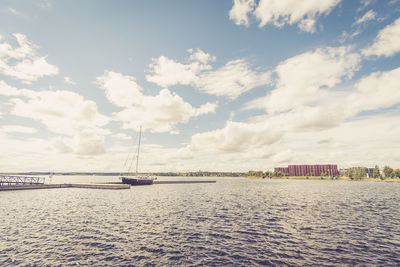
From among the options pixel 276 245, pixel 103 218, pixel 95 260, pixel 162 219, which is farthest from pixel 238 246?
pixel 103 218

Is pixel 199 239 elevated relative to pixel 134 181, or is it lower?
elevated

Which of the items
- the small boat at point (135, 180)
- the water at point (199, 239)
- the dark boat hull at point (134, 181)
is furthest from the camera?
the small boat at point (135, 180)

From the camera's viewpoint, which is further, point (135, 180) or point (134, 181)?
point (134, 181)

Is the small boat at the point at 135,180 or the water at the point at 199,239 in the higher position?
the water at the point at 199,239

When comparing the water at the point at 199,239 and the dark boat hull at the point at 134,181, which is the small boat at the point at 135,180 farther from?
the water at the point at 199,239

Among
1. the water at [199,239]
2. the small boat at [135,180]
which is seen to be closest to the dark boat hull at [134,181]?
the small boat at [135,180]

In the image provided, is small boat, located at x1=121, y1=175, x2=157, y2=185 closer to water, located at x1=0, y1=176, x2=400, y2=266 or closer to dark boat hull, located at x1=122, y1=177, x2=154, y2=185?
dark boat hull, located at x1=122, y1=177, x2=154, y2=185

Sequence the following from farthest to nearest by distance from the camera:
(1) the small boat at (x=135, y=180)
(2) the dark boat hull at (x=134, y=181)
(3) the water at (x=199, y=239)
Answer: (1) the small boat at (x=135, y=180) < (2) the dark boat hull at (x=134, y=181) < (3) the water at (x=199, y=239)

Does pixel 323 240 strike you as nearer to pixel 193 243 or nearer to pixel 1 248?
pixel 193 243

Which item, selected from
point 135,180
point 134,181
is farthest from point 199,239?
point 134,181

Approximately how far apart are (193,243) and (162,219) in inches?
552

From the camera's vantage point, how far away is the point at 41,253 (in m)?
21.5

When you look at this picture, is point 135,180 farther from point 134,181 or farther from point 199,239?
point 199,239

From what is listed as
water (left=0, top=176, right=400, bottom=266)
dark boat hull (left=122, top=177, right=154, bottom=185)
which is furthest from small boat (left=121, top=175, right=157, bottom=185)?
water (left=0, top=176, right=400, bottom=266)
